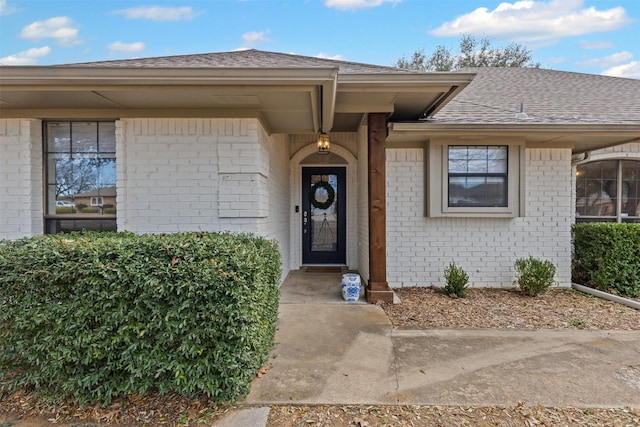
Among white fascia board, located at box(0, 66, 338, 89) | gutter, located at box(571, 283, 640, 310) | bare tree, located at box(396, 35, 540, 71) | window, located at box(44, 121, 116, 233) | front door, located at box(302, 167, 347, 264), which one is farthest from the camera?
bare tree, located at box(396, 35, 540, 71)

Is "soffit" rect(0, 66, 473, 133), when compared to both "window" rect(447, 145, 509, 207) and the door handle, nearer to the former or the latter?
"window" rect(447, 145, 509, 207)

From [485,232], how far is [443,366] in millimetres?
3233

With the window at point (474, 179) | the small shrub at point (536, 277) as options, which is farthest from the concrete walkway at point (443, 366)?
the window at point (474, 179)

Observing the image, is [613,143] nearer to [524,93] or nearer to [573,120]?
[573,120]

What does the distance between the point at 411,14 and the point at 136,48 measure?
32.2 ft

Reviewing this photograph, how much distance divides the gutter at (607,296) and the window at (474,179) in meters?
1.53

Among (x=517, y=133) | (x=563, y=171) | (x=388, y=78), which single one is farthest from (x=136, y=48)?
(x=563, y=171)

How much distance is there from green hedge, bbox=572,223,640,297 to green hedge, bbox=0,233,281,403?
18.0 feet

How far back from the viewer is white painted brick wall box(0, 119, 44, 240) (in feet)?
12.3

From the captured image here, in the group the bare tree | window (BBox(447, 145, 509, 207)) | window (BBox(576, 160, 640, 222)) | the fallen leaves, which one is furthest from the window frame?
the bare tree

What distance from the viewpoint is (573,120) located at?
479cm

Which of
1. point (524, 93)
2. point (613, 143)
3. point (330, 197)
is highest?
point (524, 93)

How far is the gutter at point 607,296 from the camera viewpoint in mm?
4148

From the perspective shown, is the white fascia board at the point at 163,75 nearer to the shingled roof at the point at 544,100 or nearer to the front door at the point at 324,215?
the shingled roof at the point at 544,100
